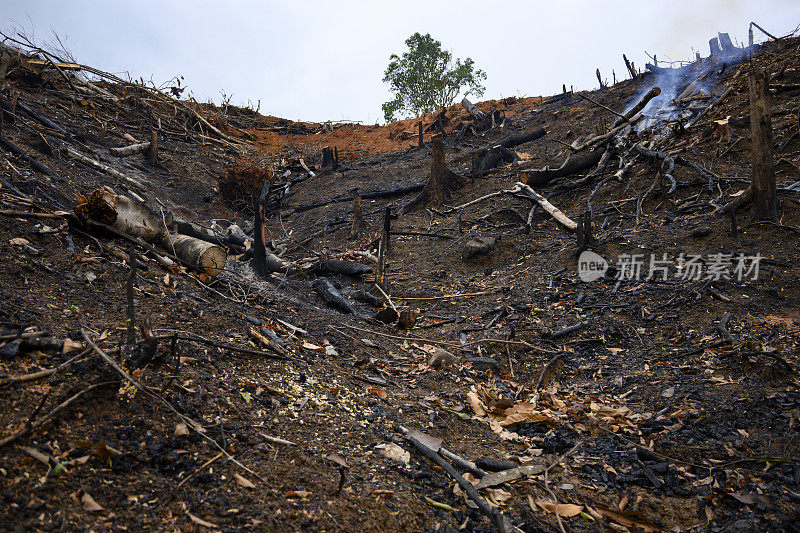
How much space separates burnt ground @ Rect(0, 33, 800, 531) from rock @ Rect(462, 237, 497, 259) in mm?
151

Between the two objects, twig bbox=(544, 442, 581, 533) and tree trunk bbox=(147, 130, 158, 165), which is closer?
twig bbox=(544, 442, 581, 533)

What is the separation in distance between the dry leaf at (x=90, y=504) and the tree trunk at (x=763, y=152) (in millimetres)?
7628

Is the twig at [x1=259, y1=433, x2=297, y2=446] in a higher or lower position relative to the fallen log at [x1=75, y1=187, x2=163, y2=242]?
lower

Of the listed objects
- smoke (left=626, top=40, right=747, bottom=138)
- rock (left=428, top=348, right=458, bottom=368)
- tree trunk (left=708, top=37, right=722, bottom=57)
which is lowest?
rock (left=428, top=348, right=458, bottom=368)

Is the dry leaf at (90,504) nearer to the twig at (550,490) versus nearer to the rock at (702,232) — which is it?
the twig at (550,490)

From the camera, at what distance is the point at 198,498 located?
6.11 ft

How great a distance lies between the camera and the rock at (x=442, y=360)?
437 cm

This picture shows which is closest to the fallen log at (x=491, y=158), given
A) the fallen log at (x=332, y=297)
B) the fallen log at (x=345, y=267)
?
the fallen log at (x=345, y=267)

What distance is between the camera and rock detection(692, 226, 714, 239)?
598 cm

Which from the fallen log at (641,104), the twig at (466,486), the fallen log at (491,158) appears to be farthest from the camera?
the fallen log at (491,158)

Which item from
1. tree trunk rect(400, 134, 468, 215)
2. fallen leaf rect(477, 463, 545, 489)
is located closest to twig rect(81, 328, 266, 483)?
fallen leaf rect(477, 463, 545, 489)

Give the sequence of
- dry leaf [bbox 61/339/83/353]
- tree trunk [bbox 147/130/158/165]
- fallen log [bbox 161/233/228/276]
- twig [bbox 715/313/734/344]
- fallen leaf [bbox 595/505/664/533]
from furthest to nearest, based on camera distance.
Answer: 1. tree trunk [bbox 147/130/158/165]
2. fallen log [bbox 161/233/228/276]
3. twig [bbox 715/313/734/344]
4. dry leaf [bbox 61/339/83/353]
5. fallen leaf [bbox 595/505/664/533]

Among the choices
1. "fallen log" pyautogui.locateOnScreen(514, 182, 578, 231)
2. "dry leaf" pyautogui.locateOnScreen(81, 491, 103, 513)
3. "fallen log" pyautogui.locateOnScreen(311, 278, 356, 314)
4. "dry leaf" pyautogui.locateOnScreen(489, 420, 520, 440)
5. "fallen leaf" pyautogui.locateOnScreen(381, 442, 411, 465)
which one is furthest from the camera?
"fallen log" pyautogui.locateOnScreen(514, 182, 578, 231)

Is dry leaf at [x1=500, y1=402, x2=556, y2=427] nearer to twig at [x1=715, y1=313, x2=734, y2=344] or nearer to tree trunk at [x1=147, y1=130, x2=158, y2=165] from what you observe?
twig at [x1=715, y1=313, x2=734, y2=344]
